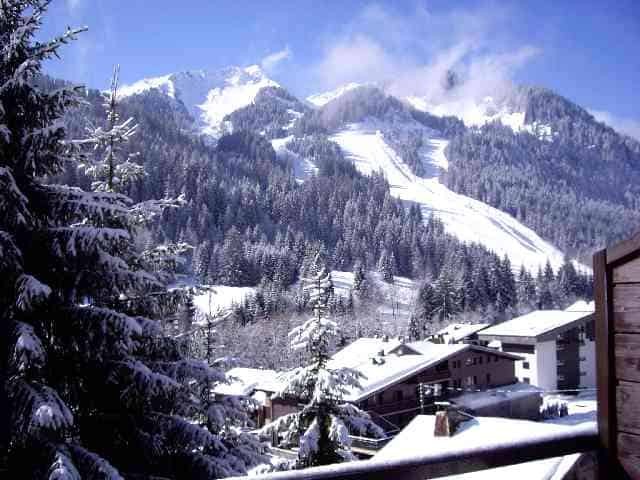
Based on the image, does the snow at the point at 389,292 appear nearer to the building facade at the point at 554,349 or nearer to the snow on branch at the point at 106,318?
the building facade at the point at 554,349

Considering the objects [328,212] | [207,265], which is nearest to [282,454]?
[207,265]

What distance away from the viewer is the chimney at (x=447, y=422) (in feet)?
38.2

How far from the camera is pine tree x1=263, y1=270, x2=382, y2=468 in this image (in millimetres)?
9805

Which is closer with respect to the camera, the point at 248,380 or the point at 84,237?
the point at 84,237

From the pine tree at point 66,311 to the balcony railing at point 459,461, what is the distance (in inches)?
154

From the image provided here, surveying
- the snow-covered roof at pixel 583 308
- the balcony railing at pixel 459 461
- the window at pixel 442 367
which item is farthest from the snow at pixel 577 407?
the balcony railing at pixel 459 461

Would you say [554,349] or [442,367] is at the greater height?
[554,349]

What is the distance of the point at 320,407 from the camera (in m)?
10.1

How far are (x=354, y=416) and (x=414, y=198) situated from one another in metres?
168

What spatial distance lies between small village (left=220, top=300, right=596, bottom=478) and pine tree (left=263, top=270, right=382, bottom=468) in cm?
62

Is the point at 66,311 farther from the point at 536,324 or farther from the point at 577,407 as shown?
the point at 536,324

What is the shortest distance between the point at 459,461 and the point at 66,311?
492 centimetres

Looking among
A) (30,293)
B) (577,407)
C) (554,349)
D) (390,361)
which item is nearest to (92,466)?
(30,293)

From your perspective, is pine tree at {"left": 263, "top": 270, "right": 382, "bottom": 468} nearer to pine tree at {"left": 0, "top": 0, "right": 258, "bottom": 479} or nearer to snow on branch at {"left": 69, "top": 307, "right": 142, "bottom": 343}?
pine tree at {"left": 0, "top": 0, "right": 258, "bottom": 479}
